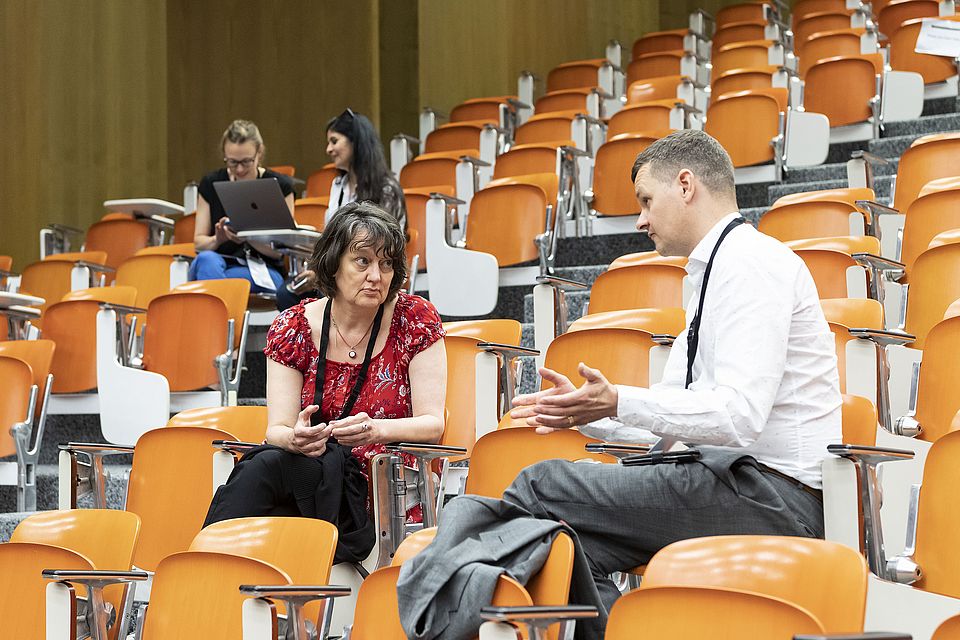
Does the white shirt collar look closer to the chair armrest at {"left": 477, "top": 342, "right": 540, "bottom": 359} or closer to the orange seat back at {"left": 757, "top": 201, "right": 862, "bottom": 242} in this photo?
the chair armrest at {"left": 477, "top": 342, "right": 540, "bottom": 359}

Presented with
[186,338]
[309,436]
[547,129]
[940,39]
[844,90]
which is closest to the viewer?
[309,436]

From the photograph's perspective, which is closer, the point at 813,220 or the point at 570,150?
the point at 813,220

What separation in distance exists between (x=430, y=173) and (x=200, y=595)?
12.8 ft

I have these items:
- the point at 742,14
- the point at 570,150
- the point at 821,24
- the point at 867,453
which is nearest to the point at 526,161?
the point at 570,150

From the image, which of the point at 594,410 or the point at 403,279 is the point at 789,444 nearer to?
the point at 594,410

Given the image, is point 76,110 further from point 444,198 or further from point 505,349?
point 505,349

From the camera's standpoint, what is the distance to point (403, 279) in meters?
2.77

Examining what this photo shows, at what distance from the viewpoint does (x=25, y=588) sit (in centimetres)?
225

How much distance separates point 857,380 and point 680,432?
2.85 ft

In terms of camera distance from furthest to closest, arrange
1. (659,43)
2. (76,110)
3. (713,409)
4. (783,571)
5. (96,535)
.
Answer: (659,43) < (76,110) < (96,535) < (713,409) < (783,571)

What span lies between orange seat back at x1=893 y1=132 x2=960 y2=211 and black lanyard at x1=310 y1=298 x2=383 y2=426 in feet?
6.93

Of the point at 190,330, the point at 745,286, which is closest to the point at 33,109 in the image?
the point at 190,330

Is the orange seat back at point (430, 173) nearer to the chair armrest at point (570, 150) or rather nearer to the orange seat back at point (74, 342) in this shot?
the chair armrest at point (570, 150)

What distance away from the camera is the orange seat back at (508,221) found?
4.59 metres
